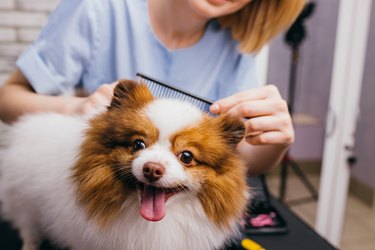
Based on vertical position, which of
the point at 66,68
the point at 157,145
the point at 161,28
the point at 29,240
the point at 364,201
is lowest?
the point at 364,201

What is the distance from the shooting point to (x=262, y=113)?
0.74 metres

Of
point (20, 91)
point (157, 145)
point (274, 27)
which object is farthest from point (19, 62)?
point (274, 27)

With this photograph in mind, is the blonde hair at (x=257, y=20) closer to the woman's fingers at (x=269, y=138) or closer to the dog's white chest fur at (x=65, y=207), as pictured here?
the woman's fingers at (x=269, y=138)

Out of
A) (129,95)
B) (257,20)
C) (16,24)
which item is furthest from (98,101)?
(16,24)

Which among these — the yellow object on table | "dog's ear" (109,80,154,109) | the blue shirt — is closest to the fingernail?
"dog's ear" (109,80,154,109)

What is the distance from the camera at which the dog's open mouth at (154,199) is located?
1.65 feet

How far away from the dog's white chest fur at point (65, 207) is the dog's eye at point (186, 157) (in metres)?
0.05

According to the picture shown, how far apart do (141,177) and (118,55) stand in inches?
22.5

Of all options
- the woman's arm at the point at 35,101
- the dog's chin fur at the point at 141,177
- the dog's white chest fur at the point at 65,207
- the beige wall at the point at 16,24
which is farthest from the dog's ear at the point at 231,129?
the beige wall at the point at 16,24

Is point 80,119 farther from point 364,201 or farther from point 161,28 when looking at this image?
point 364,201

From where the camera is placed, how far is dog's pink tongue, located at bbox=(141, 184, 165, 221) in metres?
0.50

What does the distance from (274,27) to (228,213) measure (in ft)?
2.42

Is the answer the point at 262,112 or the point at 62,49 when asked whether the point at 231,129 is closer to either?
the point at 262,112

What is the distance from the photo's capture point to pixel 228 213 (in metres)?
0.57
